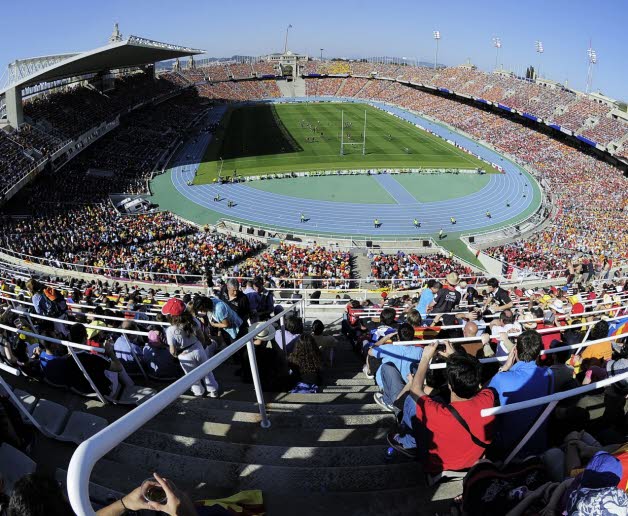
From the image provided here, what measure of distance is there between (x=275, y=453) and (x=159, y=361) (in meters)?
2.34

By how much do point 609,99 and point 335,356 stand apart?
67867mm

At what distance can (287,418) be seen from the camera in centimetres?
445

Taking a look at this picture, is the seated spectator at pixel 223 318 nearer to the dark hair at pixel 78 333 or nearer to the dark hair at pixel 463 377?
the dark hair at pixel 78 333

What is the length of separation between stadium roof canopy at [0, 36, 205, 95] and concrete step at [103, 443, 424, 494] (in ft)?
129

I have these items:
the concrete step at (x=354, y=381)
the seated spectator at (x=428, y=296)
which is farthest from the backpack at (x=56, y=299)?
the seated spectator at (x=428, y=296)

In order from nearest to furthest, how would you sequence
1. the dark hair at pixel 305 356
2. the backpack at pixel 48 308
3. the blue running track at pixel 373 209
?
the dark hair at pixel 305 356
the backpack at pixel 48 308
the blue running track at pixel 373 209

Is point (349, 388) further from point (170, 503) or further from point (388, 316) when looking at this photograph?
point (170, 503)

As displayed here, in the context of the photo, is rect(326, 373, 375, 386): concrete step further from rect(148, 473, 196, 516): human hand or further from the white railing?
rect(148, 473, 196, 516): human hand

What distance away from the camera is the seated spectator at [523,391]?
146 inches

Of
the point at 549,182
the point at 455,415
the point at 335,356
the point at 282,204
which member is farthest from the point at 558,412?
the point at 549,182

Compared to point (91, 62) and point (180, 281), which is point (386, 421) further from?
point (91, 62)

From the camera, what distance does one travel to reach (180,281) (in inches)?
841

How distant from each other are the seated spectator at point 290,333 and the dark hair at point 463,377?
2.59 m

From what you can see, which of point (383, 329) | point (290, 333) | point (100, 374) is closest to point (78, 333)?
point (100, 374)
